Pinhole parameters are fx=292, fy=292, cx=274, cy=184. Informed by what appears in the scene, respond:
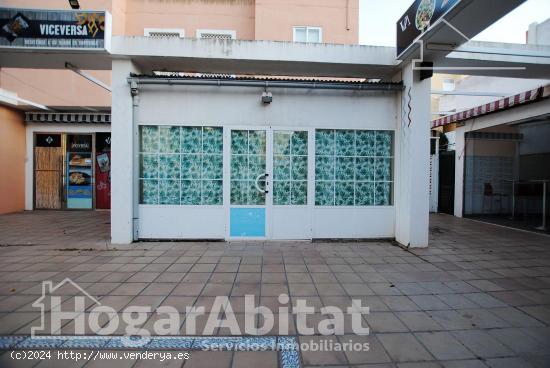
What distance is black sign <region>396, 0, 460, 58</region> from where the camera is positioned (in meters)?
4.11

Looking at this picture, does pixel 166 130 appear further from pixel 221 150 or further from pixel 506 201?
pixel 506 201

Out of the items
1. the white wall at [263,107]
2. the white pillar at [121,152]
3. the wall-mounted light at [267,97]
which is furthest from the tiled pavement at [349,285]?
the wall-mounted light at [267,97]

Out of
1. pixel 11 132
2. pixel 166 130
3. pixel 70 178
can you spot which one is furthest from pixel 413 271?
pixel 11 132

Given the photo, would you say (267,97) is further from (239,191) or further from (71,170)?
(71,170)

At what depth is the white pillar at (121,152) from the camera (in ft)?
18.6

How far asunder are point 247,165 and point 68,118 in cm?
816

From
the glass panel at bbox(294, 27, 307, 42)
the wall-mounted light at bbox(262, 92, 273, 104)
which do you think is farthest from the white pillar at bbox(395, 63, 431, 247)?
the glass panel at bbox(294, 27, 307, 42)

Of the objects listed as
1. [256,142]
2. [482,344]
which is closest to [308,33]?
[256,142]

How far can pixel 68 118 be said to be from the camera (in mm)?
10328

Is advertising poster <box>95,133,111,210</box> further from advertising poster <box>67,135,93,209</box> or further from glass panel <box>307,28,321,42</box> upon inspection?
glass panel <box>307,28,321,42</box>

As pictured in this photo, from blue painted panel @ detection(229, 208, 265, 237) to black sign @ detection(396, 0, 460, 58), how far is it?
13.4 feet

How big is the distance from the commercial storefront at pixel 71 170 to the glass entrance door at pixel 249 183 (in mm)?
7113

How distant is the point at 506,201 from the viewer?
10.3 meters

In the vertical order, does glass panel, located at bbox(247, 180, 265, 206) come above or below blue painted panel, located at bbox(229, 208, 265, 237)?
above
